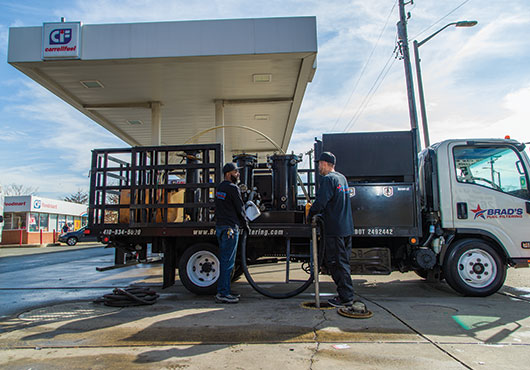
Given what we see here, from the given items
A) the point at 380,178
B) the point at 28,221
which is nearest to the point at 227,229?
the point at 380,178

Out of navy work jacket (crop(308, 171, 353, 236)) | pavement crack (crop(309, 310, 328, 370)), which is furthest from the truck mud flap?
pavement crack (crop(309, 310, 328, 370))

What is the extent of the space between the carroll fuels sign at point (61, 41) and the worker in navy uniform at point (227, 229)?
17.6ft

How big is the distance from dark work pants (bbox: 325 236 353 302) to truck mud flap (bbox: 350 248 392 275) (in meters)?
1.02

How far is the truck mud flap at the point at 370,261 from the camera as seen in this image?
5.95 m

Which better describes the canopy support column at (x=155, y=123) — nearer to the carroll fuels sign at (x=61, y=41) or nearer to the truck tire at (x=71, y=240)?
the carroll fuels sign at (x=61, y=41)

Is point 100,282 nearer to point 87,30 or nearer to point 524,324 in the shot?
point 87,30

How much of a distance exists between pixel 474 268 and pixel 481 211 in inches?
36.9

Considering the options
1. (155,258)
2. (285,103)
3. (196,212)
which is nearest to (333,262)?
(196,212)

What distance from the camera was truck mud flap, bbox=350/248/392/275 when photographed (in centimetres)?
595

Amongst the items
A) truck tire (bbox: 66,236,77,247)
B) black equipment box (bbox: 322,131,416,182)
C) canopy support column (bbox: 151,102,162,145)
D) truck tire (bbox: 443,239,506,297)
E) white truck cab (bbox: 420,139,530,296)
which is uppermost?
canopy support column (bbox: 151,102,162,145)

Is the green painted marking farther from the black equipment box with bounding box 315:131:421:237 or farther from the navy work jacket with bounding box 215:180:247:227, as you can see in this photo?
the navy work jacket with bounding box 215:180:247:227

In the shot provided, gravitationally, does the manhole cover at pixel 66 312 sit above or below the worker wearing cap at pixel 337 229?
below

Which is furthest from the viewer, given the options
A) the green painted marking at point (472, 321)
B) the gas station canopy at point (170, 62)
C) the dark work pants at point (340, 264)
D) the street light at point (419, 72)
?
the street light at point (419, 72)

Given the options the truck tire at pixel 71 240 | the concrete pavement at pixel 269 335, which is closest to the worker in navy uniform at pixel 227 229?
the concrete pavement at pixel 269 335
